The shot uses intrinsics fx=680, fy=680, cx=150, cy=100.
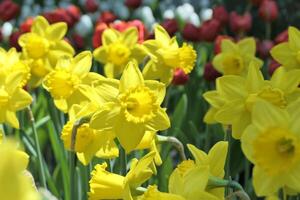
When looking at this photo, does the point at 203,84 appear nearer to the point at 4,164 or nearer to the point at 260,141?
the point at 260,141

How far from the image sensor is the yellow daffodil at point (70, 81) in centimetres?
177

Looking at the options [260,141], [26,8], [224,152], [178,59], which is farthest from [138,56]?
[26,8]

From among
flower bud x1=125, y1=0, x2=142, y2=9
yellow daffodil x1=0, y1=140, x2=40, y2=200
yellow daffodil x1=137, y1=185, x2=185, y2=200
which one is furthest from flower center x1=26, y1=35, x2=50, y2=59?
yellow daffodil x1=0, y1=140, x2=40, y2=200

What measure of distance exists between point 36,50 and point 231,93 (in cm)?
105

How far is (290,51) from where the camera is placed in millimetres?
1766

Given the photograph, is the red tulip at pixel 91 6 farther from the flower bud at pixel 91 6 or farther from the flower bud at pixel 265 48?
the flower bud at pixel 265 48

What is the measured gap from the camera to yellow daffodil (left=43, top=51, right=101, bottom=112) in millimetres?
1769

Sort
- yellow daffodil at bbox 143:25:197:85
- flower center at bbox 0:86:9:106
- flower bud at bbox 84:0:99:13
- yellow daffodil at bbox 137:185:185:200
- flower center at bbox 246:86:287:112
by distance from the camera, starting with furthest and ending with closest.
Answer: flower bud at bbox 84:0:99:13 < yellow daffodil at bbox 143:25:197:85 < flower center at bbox 0:86:9:106 < flower center at bbox 246:86:287:112 < yellow daffodil at bbox 137:185:185:200

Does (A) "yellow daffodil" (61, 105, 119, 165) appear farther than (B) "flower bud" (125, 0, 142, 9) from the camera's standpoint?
No

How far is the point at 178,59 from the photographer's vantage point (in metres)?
2.00

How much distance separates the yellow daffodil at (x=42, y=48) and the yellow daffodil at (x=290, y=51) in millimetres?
780

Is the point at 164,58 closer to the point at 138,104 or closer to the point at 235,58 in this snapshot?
the point at 235,58

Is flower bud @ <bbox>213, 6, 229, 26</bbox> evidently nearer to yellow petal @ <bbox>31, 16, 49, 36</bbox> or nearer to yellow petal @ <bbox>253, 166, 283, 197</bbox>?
yellow petal @ <bbox>31, 16, 49, 36</bbox>

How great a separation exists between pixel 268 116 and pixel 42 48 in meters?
1.39
